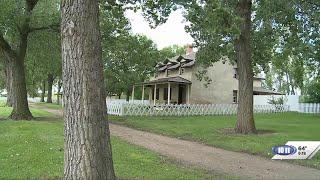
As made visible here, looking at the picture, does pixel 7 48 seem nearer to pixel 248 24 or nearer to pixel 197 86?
pixel 248 24

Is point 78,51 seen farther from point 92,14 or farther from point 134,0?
point 134,0

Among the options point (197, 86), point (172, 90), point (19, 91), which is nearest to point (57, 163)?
point (19, 91)

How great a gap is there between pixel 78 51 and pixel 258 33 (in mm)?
17794

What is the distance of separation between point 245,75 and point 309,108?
90.7 feet

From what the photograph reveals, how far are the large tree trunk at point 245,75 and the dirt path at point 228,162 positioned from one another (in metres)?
4.13

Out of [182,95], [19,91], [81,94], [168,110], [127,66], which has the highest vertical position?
[127,66]

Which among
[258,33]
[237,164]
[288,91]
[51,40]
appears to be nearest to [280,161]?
[237,164]

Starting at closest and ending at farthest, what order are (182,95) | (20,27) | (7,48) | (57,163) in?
(57,163), (20,27), (7,48), (182,95)

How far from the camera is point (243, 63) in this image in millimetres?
19719

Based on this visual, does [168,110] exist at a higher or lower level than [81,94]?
lower

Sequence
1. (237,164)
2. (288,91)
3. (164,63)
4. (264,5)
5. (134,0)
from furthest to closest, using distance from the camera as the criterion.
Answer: (288,91) < (164,63) < (264,5) < (134,0) < (237,164)

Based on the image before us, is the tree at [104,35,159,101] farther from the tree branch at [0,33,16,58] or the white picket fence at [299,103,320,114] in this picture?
the tree branch at [0,33,16,58]

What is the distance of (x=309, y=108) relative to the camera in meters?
44.8

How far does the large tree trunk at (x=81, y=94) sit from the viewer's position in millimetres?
6582
